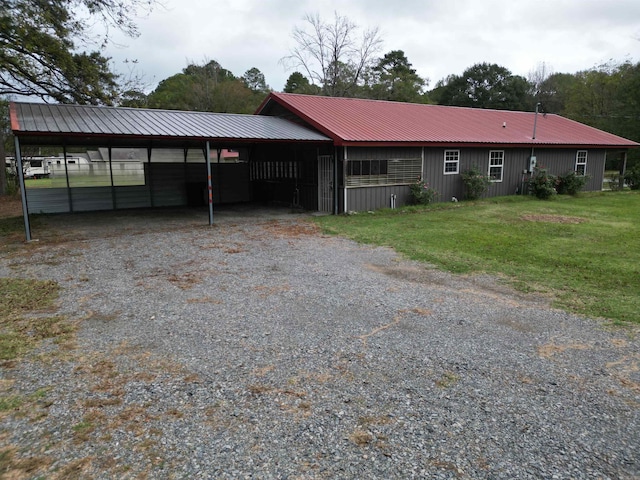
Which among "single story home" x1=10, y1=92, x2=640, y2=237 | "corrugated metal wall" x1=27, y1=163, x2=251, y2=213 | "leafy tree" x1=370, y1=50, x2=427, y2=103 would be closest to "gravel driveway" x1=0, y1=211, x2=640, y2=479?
"single story home" x1=10, y1=92, x2=640, y2=237

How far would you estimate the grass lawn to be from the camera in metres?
6.00

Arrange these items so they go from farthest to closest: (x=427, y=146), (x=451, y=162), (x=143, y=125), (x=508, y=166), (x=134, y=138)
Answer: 1. (x=508, y=166)
2. (x=451, y=162)
3. (x=427, y=146)
4. (x=143, y=125)
5. (x=134, y=138)

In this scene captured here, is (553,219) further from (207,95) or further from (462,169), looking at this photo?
(207,95)

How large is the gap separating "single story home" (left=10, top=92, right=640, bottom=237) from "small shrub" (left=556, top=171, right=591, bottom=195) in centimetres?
73

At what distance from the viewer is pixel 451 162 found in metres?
16.0

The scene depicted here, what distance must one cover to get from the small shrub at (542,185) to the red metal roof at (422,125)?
1409mm

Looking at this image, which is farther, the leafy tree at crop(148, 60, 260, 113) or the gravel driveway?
the leafy tree at crop(148, 60, 260, 113)

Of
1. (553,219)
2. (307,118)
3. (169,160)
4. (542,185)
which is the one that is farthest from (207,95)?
(553,219)

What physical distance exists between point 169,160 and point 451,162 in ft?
34.7

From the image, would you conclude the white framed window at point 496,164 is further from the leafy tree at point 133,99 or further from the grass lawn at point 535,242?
the leafy tree at point 133,99

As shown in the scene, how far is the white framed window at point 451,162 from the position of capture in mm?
15852

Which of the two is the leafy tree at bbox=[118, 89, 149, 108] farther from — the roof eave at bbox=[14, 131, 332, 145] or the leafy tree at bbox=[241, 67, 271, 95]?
the leafy tree at bbox=[241, 67, 271, 95]

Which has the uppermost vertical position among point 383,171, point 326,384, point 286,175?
point 383,171

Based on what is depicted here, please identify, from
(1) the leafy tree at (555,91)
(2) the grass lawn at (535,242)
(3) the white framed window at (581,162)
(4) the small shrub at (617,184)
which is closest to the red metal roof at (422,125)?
(3) the white framed window at (581,162)
